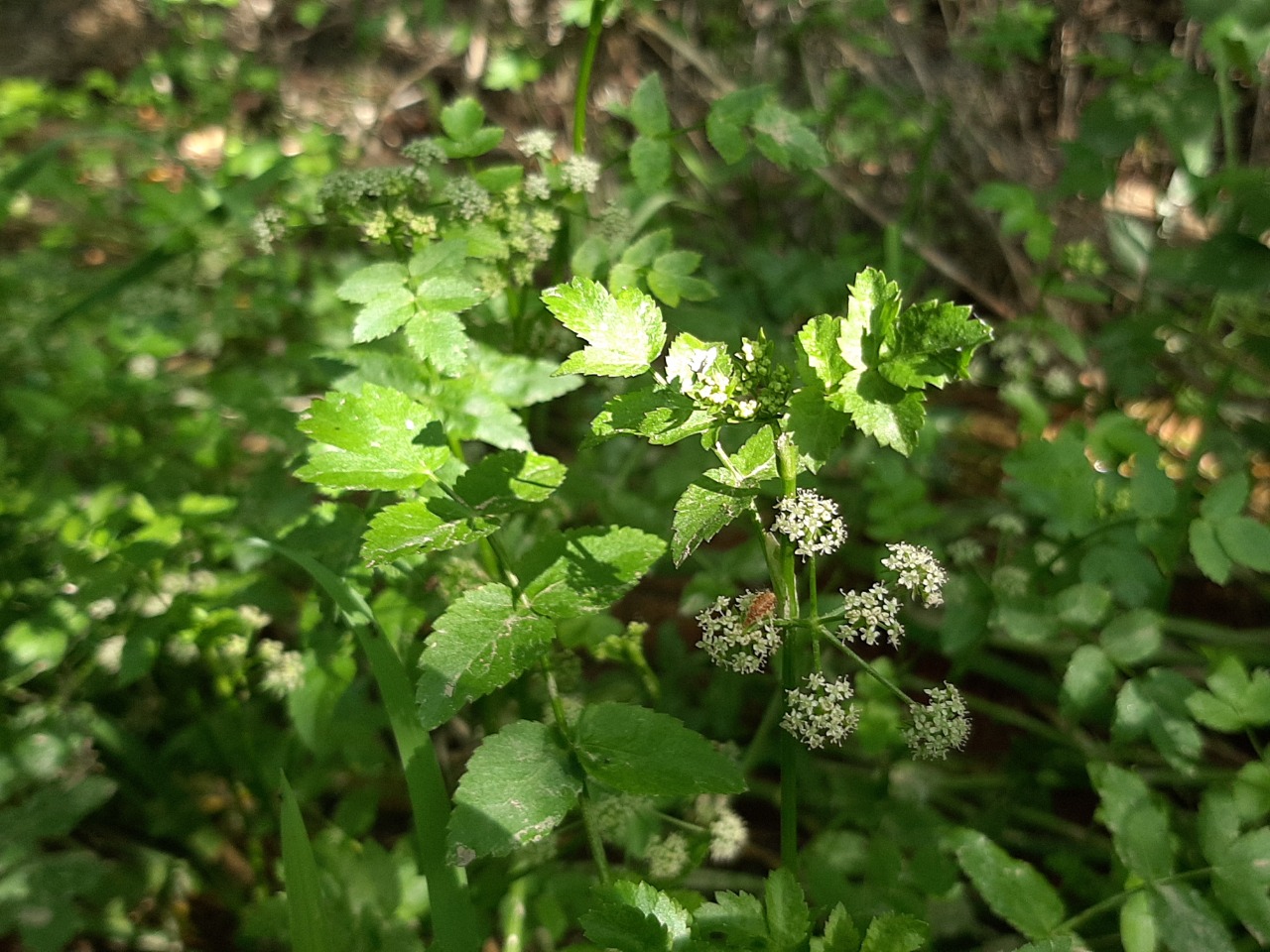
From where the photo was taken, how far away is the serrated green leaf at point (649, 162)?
6.36ft

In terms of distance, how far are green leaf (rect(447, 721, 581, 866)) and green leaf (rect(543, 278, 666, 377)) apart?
56 centimetres

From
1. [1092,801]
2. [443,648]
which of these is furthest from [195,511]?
[1092,801]

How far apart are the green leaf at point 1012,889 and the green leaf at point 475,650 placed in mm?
929

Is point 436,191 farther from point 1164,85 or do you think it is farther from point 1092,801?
point 1092,801

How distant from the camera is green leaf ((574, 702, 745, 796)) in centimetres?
123

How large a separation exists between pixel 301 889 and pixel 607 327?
1017 millimetres

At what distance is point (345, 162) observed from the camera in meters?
3.54

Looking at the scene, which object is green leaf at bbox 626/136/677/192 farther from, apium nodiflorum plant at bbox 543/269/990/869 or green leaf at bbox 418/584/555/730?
green leaf at bbox 418/584/555/730

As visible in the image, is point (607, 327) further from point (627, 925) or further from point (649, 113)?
point (649, 113)

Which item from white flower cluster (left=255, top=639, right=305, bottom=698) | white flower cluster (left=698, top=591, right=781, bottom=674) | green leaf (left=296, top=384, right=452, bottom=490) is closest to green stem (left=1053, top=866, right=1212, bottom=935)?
white flower cluster (left=698, top=591, right=781, bottom=674)

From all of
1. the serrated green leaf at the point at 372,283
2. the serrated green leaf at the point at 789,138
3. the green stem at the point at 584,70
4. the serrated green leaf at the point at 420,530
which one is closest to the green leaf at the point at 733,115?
the serrated green leaf at the point at 789,138

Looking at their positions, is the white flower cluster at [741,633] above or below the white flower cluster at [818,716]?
above

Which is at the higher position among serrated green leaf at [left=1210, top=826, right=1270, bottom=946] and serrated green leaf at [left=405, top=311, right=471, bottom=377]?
serrated green leaf at [left=405, top=311, right=471, bottom=377]

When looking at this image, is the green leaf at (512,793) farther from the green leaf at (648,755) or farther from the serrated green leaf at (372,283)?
the serrated green leaf at (372,283)
